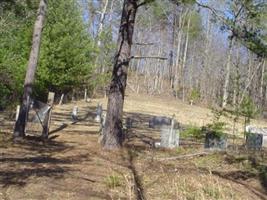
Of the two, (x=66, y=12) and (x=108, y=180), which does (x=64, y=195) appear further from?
(x=66, y=12)

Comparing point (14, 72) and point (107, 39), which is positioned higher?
point (107, 39)

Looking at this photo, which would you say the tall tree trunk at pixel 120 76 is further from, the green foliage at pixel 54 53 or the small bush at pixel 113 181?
the green foliage at pixel 54 53

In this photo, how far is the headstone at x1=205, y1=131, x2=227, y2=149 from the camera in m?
15.4

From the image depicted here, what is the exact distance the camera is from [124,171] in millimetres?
11141

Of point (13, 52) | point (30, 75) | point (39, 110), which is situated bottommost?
point (39, 110)

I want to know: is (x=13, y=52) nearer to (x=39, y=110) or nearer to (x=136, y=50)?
(x=39, y=110)

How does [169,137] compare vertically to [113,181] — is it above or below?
above

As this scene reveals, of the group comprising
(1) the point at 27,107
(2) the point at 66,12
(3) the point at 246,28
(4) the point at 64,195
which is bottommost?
(4) the point at 64,195

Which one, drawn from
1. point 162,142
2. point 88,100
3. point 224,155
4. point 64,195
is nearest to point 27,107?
point 162,142

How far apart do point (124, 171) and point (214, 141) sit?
4.94 m

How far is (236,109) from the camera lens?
646 inches

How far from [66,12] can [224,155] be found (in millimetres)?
24877

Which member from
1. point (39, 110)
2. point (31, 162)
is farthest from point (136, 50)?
point (31, 162)

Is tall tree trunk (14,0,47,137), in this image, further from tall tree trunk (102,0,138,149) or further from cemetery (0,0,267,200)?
tall tree trunk (102,0,138,149)
